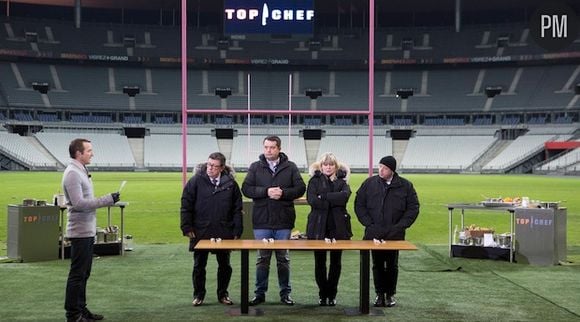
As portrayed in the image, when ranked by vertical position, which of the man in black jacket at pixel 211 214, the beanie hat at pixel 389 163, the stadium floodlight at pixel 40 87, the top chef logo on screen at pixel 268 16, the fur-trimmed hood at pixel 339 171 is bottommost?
the man in black jacket at pixel 211 214

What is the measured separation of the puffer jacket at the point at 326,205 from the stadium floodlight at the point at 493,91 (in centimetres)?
5587

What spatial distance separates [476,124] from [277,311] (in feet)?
181

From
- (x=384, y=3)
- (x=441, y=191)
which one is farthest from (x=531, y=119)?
(x=441, y=191)

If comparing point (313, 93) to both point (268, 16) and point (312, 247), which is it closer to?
point (268, 16)

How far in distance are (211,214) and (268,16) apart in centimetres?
443

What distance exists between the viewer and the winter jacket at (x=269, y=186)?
7016 mm

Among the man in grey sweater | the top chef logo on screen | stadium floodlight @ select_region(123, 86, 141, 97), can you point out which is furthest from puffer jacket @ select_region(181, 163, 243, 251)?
stadium floodlight @ select_region(123, 86, 141, 97)

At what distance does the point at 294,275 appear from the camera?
8922 mm

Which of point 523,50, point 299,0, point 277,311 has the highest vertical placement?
point 523,50

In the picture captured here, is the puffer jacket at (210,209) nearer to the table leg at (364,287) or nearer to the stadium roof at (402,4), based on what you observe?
the table leg at (364,287)

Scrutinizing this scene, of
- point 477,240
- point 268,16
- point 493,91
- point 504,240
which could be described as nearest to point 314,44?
point 493,91

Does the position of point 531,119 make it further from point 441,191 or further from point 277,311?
point 277,311

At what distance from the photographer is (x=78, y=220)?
6.09 meters

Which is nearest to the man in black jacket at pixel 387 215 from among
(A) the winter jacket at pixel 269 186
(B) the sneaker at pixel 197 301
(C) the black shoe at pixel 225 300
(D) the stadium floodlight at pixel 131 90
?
(A) the winter jacket at pixel 269 186
